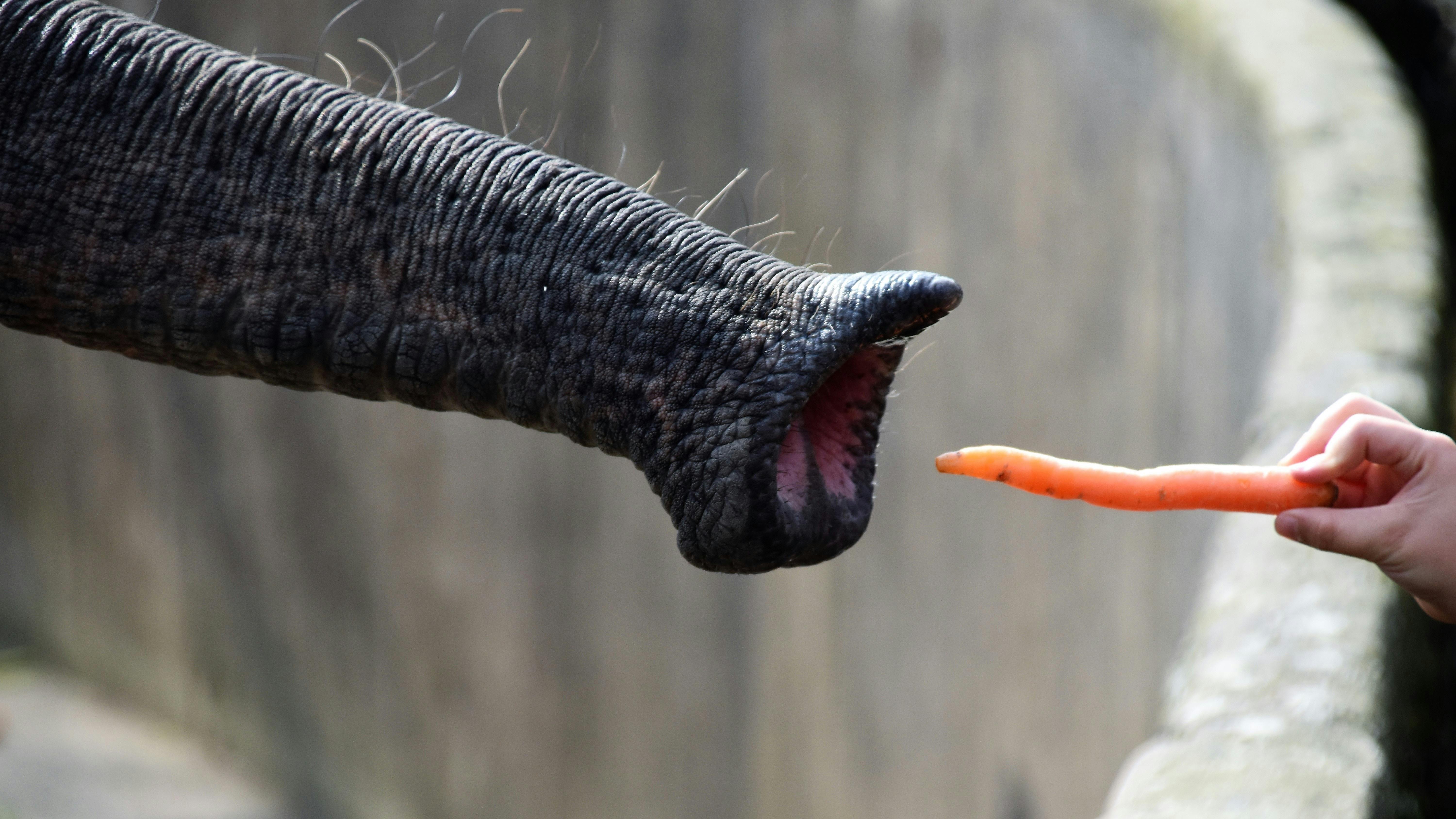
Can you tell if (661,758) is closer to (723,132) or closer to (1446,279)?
(723,132)

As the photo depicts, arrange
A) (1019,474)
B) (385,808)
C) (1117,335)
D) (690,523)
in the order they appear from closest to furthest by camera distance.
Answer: (690,523) → (1019,474) → (1117,335) → (385,808)

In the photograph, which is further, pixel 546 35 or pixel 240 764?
pixel 240 764

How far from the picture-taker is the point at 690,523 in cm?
116

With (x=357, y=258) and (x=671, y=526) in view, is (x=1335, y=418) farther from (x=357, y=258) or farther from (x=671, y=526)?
(x=671, y=526)

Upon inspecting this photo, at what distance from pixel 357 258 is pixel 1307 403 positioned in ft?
4.22

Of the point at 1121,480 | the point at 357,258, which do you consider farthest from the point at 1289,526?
the point at 357,258

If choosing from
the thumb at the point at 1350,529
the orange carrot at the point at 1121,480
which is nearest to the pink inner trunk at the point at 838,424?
the orange carrot at the point at 1121,480

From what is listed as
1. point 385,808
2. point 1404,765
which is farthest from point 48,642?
point 1404,765

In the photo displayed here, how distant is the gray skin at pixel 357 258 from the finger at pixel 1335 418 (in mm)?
430

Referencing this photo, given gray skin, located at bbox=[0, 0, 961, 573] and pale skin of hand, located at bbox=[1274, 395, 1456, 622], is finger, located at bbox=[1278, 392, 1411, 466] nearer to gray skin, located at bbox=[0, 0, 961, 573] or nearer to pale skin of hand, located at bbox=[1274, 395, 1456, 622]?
pale skin of hand, located at bbox=[1274, 395, 1456, 622]

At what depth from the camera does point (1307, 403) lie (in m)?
1.92

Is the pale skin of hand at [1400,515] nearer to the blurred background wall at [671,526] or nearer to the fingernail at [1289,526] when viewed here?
the fingernail at [1289,526]

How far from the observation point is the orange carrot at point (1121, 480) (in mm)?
1401

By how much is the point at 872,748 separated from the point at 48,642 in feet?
13.2
